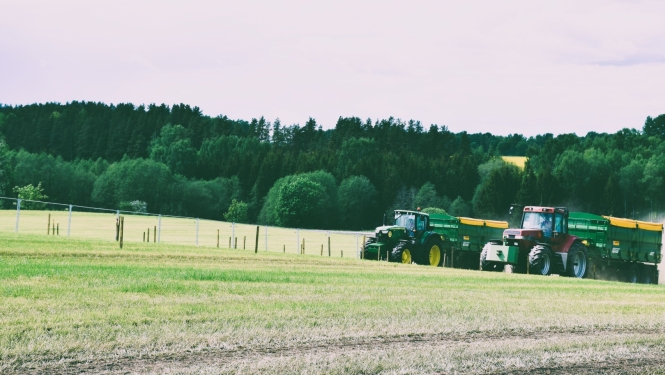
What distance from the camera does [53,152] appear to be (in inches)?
6344

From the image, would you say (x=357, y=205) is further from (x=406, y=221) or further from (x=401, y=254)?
(x=401, y=254)

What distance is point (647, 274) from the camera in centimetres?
3494

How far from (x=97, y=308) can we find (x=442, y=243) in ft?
82.6

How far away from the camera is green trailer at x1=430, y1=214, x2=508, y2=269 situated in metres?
39.1

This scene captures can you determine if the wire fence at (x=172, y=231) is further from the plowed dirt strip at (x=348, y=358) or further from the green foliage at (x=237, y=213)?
the plowed dirt strip at (x=348, y=358)

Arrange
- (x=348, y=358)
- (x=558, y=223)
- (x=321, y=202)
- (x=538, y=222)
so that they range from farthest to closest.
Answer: (x=321, y=202)
(x=538, y=222)
(x=558, y=223)
(x=348, y=358)

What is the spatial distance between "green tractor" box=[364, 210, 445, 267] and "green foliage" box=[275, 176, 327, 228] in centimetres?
7122

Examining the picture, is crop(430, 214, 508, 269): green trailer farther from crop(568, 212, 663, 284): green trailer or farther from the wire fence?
the wire fence

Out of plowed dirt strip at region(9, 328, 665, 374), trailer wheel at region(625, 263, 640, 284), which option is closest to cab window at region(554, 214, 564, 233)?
trailer wheel at region(625, 263, 640, 284)

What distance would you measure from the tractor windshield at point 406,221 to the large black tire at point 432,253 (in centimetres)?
105

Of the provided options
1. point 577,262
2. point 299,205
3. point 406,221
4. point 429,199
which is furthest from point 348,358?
point 429,199

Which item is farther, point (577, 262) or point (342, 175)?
point (342, 175)

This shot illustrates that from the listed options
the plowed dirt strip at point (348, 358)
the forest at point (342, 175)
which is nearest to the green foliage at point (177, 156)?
the forest at point (342, 175)

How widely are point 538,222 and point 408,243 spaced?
21.1ft
